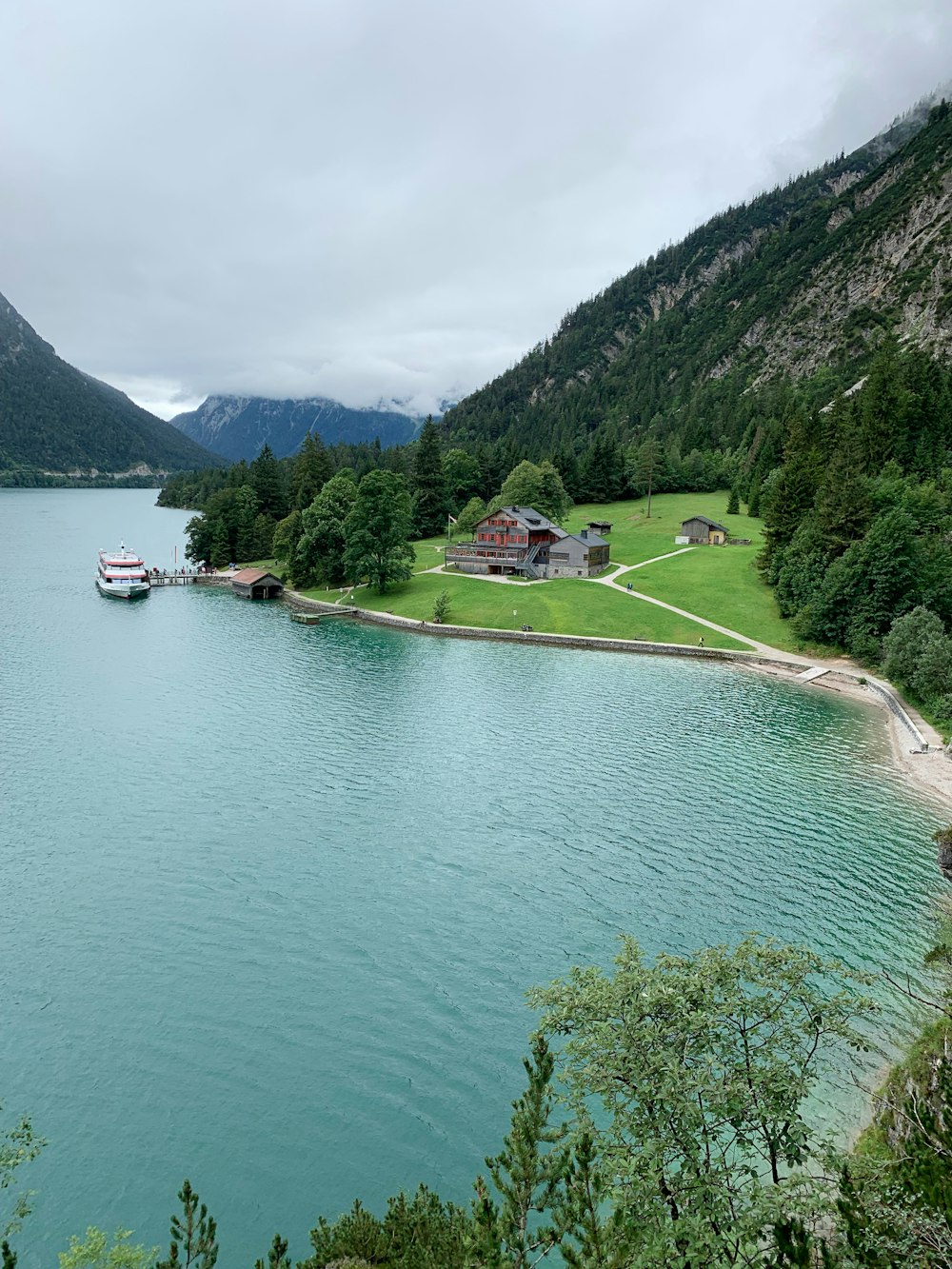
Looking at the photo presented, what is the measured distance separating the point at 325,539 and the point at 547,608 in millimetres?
40217

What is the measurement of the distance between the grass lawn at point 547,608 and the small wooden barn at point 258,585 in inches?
593

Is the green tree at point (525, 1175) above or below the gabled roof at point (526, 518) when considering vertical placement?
below

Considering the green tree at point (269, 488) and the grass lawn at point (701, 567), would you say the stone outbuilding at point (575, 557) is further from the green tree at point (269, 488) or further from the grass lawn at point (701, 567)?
the green tree at point (269, 488)

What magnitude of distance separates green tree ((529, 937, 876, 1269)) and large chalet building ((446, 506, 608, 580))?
89.1 meters

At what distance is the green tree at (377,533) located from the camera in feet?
328

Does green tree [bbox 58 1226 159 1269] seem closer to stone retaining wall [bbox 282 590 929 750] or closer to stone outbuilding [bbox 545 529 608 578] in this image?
stone retaining wall [bbox 282 590 929 750]

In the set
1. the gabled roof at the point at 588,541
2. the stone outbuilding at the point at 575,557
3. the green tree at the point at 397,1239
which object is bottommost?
the green tree at the point at 397,1239

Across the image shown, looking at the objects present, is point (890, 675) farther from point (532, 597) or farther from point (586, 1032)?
point (586, 1032)

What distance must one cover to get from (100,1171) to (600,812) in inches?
1050

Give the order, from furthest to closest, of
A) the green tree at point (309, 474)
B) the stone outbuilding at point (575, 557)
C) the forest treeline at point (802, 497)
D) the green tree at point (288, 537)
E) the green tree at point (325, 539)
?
1. the green tree at point (309, 474)
2. the green tree at point (288, 537)
3. the green tree at point (325, 539)
4. the stone outbuilding at point (575, 557)
5. the forest treeline at point (802, 497)

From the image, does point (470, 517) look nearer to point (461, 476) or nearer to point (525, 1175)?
point (461, 476)

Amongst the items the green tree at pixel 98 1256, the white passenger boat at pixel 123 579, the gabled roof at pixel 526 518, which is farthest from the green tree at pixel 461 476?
the green tree at pixel 98 1256

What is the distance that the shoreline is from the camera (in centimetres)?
4584

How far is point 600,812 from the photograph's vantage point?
38781mm
